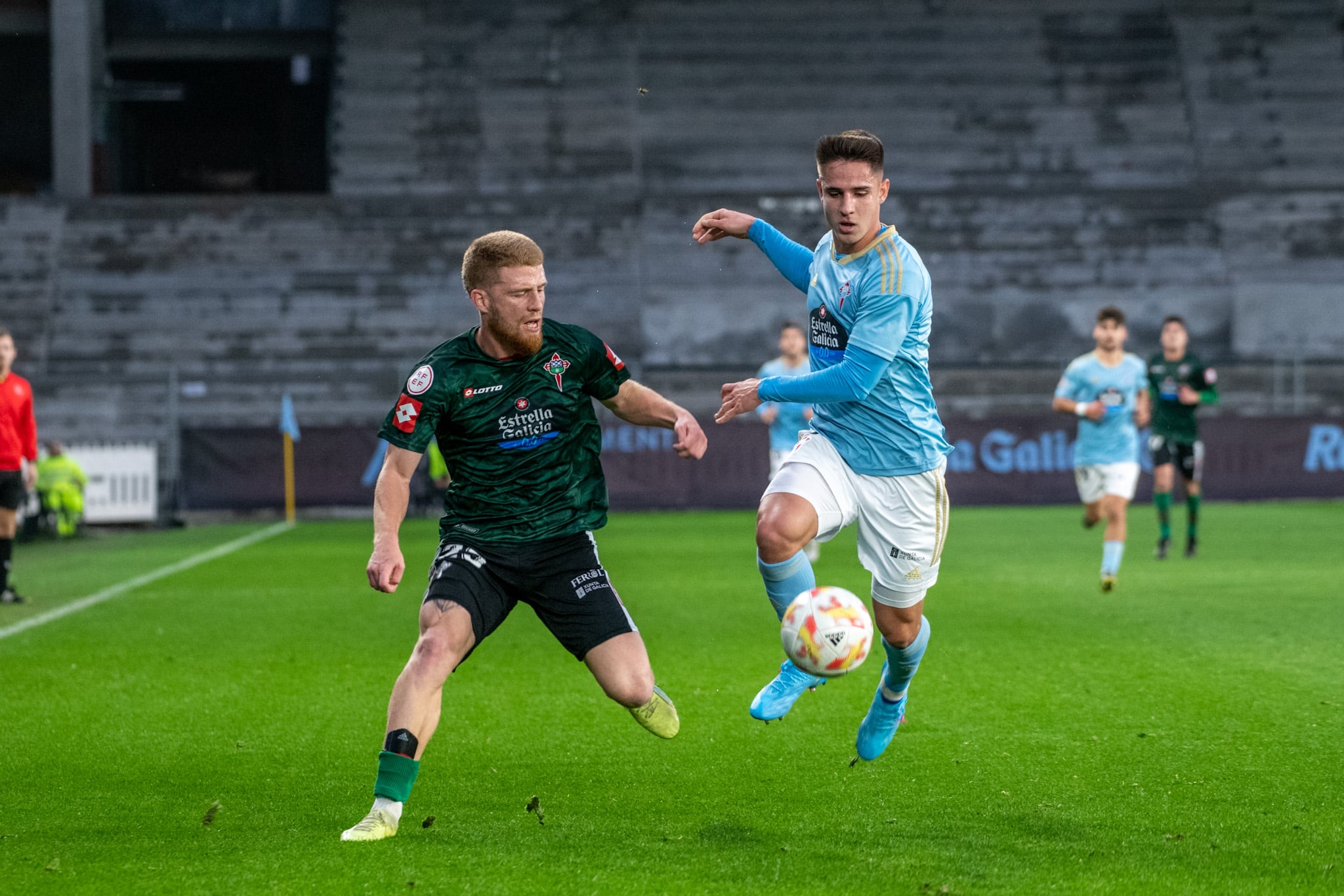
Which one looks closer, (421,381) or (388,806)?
(388,806)

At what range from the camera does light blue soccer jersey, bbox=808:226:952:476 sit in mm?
5453

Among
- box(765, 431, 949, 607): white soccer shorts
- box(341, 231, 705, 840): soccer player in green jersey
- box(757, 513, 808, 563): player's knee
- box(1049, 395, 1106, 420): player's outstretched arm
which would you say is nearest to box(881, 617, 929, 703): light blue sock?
box(765, 431, 949, 607): white soccer shorts

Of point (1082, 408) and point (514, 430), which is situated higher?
point (514, 430)

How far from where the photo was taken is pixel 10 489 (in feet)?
39.7

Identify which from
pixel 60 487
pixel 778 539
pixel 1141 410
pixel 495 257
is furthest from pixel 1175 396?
pixel 60 487

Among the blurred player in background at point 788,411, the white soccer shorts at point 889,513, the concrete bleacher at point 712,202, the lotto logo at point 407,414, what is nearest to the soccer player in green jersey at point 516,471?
the lotto logo at point 407,414

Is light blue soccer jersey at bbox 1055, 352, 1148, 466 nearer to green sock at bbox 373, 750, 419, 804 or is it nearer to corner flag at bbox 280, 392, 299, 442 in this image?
green sock at bbox 373, 750, 419, 804

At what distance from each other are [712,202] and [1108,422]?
2036cm

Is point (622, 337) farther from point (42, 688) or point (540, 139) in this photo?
point (42, 688)

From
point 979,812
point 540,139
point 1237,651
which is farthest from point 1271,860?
point 540,139

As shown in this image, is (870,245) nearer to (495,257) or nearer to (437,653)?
(495,257)

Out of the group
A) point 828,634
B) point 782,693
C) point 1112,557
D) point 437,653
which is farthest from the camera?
point 1112,557

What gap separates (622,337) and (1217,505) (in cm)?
1133

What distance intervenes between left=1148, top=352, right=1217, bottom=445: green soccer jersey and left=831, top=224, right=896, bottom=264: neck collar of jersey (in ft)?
33.2
